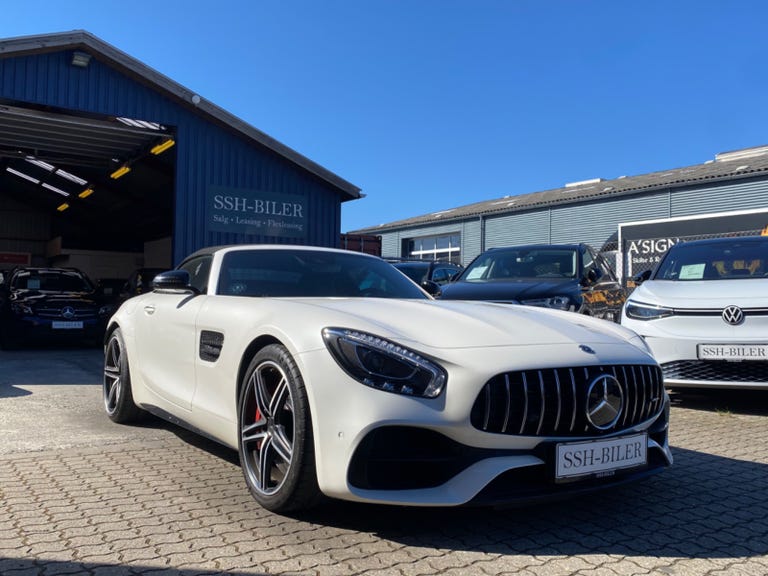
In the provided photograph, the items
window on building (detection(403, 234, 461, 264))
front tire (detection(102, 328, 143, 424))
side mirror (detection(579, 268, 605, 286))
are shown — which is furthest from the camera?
window on building (detection(403, 234, 461, 264))

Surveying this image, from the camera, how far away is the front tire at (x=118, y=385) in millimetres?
4855

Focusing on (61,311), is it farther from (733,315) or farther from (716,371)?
(733,315)

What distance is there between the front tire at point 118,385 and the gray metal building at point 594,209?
1703 centimetres

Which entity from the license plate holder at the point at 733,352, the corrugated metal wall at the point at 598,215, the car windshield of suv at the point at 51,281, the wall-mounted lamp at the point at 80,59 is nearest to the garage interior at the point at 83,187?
the wall-mounted lamp at the point at 80,59

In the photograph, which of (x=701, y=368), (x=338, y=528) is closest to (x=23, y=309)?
(x=338, y=528)

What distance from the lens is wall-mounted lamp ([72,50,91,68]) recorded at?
38.2 ft

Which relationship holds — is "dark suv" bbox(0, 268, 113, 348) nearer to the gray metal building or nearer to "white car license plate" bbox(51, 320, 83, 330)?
"white car license plate" bbox(51, 320, 83, 330)

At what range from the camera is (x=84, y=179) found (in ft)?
71.4

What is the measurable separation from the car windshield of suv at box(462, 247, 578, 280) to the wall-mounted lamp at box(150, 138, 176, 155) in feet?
28.1

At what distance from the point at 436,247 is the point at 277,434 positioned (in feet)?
101

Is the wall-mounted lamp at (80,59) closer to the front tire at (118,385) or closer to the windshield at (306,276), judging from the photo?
the front tire at (118,385)

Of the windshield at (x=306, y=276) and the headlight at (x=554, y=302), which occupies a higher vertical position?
the windshield at (x=306, y=276)

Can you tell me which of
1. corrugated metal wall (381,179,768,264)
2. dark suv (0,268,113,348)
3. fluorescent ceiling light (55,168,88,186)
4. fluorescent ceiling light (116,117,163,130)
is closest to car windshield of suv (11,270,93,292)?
dark suv (0,268,113,348)

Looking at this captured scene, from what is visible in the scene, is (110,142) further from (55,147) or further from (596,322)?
(596,322)
